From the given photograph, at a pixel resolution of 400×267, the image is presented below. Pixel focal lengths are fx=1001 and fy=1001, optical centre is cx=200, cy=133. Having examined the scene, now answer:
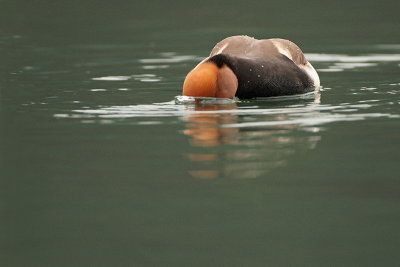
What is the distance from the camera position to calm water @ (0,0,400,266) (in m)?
5.08

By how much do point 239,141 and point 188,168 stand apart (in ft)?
3.31

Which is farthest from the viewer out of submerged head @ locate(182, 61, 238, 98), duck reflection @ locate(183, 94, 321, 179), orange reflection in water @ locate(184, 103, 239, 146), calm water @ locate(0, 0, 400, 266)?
submerged head @ locate(182, 61, 238, 98)

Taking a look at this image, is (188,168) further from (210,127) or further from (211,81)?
(211,81)

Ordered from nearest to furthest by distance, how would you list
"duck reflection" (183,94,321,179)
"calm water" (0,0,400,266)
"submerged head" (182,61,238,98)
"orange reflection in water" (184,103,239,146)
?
"calm water" (0,0,400,266)
"duck reflection" (183,94,321,179)
"orange reflection in water" (184,103,239,146)
"submerged head" (182,61,238,98)

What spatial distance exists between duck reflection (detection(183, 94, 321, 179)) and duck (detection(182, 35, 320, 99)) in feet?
1.80

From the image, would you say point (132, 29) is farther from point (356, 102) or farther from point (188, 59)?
point (356, 102)

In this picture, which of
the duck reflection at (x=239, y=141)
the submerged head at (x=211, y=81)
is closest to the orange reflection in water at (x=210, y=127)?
the duck reflection at (x=239, y=141)

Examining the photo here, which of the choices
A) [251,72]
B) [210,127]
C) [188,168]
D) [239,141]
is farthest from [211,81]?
[188,168]

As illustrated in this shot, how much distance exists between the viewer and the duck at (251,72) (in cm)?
991

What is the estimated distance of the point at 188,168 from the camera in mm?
6781

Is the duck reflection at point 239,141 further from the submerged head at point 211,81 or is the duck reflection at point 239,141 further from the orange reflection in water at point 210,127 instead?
the submerged head at point 211,81

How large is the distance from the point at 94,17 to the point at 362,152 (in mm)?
14869

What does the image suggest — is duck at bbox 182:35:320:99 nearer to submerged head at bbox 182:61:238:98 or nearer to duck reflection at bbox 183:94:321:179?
submerged head at bbox 182:61:238:98

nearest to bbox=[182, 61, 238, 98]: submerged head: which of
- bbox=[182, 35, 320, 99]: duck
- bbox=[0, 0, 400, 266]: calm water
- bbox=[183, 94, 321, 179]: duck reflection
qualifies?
bbox=[182, 35, 320, 99]: duck
